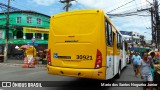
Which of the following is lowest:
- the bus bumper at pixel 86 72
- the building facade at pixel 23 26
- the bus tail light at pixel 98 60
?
the bus bumper at pixel 86 72

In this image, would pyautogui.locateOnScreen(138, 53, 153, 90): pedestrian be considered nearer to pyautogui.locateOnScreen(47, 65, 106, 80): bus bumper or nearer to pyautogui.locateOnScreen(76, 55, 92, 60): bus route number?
pyautogui.locateOnScreen(47, 65, 106, 80): bus bumper

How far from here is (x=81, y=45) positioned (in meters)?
10.2

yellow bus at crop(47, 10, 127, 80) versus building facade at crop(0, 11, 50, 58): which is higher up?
building facade at crop(0, 11, 50, 58)

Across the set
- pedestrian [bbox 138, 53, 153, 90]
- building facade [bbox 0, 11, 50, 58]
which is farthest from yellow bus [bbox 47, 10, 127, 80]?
building facade [bbox 0, 11, 50, 58]

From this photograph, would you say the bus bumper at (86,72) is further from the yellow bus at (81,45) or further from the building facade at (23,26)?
the building facade at (23,26)

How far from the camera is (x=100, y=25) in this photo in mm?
10062

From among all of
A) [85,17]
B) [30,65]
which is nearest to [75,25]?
[85,17]

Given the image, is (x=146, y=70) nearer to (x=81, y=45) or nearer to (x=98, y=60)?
(x=98, y=60)

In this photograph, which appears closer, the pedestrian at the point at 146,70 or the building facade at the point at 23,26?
the pedestrian at the point at 146,70

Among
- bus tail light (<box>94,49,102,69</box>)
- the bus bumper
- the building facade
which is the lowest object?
the bus bumper

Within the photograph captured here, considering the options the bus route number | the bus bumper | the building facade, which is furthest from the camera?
the building facade

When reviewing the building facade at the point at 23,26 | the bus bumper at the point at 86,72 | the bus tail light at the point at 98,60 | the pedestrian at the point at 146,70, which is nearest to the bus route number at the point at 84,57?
the bus tail light at the point at 98,60

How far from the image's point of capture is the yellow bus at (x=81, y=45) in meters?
9.91

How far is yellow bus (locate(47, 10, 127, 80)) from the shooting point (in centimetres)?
991
